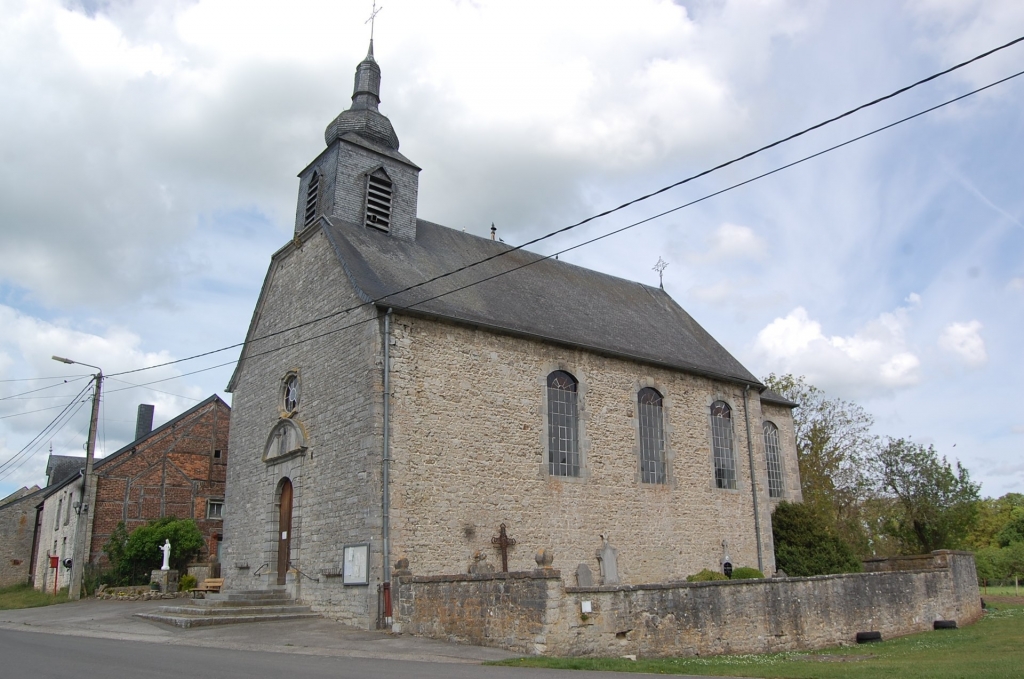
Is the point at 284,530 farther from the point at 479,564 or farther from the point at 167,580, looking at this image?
the point at 167,580

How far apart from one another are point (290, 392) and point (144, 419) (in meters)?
20.3

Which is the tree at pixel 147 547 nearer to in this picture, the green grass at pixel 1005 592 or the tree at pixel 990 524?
the green grass at pixel 1005 592

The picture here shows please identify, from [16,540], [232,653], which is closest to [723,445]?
[232,653]

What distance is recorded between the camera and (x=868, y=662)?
1095cm

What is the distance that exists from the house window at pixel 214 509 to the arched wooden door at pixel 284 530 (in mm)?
11554

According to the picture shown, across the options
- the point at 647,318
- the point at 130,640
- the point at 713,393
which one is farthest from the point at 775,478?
the point at 130,640

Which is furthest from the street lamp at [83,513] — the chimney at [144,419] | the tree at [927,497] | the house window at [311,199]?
the tree at [927,497]

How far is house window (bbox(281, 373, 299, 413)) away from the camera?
57.1 feet

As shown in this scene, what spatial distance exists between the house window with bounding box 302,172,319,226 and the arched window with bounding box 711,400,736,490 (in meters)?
11.8

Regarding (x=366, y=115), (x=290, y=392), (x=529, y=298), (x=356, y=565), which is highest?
(x=366, y=115)

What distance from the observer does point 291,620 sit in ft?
47.2

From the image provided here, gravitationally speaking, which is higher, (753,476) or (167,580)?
(753,476)

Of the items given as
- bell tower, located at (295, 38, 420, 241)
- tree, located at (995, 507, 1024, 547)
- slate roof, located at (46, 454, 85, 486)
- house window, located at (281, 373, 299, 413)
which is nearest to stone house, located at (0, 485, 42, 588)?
slate roof, located at (46, 454, 85, 486)

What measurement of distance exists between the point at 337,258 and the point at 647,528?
31.0 feet
